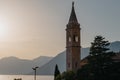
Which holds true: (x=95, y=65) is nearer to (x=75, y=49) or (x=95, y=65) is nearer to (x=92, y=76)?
(x=92, y=76)

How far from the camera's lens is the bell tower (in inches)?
2425

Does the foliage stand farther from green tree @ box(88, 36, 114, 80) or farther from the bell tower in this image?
the bell tower

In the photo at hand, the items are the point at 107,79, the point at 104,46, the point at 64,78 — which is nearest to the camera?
the point at 107,79

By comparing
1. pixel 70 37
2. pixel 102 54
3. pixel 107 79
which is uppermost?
pixel 70 37

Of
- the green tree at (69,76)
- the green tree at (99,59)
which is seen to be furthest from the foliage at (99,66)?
the green tree at (69,76)

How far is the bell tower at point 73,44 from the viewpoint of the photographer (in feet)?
202

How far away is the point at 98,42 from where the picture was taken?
1921 inches

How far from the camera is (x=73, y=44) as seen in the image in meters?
61.7

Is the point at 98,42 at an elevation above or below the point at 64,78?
above

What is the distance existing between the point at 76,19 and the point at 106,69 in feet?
61.2

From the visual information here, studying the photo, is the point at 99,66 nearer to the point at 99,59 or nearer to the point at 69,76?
the point at 99,59

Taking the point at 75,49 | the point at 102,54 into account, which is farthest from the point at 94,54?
the point at 75,49

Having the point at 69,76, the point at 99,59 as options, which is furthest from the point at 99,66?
the point at 69,76

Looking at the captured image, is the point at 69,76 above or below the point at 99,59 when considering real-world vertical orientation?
below
